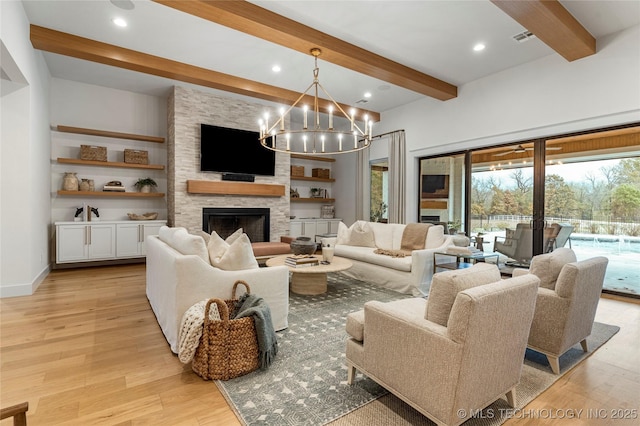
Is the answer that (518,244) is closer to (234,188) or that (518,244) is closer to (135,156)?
(234,188)

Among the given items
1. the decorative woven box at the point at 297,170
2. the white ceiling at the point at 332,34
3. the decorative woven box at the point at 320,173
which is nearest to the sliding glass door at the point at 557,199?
the white ceiling at the point at 332,34

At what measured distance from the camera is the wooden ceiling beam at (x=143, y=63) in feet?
12.9

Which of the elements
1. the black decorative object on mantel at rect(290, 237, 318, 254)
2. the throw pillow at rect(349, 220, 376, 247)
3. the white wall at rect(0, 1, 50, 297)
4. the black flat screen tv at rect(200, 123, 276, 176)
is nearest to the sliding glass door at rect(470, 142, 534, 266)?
the throw pillow at rect(349, 220, 376, 247)

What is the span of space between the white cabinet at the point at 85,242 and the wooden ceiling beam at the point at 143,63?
8.59 ft

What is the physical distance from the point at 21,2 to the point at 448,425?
17.2 feet

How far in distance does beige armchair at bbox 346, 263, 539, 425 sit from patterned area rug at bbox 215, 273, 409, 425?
0.25 m

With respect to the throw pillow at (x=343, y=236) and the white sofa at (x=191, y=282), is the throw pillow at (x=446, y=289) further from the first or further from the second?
the throw pillow at (x=343, y=236)

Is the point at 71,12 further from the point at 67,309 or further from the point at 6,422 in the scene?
the point at 6,422

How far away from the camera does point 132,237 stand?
561cm

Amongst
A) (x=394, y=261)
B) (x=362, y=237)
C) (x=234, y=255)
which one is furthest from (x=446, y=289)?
(x=362, y=237)

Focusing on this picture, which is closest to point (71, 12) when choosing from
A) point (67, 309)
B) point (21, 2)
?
point (21, 2)

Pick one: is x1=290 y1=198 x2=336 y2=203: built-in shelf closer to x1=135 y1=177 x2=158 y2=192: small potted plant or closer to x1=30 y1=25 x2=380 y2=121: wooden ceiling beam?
x1=30 y1=25 x2=380 y2=121: wooden ceiling beam

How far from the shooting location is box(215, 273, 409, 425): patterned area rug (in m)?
1.70

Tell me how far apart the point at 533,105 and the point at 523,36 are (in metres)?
1.06
